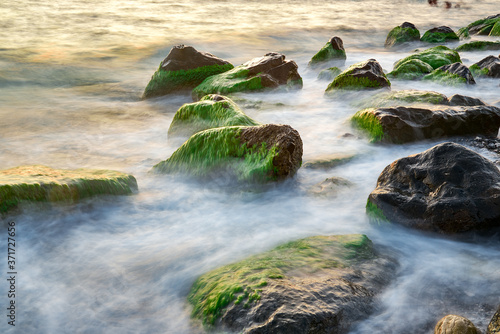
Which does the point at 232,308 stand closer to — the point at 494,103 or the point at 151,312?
the point at 151,312

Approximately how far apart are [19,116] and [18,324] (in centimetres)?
576

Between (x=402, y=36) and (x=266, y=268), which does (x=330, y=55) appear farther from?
(x=266, y=268)

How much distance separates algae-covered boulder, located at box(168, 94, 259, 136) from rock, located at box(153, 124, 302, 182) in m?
0.62

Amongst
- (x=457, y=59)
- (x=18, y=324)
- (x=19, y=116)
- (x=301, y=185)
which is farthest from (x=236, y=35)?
(x=18, y=324)

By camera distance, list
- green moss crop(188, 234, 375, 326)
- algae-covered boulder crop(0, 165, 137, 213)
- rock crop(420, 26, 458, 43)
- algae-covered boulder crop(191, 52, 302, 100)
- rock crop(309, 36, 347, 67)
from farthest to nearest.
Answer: rock crop(420, 26, 458, 43)
rock crop(309, 36, 347, 67)
algae-covered boulder crop(191, 52, 302, 100)
algae-covered boulder crop(0, 165, 137, 213)
green moss crop(188, 234, 375, 326)

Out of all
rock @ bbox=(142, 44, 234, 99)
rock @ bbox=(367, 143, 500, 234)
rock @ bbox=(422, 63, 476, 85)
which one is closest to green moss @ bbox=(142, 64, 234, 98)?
rock @ bbox=(142, 44, 234, 99)

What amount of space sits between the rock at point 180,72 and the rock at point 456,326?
7342 mm

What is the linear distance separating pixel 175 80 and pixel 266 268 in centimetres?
661

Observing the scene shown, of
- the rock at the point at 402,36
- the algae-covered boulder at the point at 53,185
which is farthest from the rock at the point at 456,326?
the rock at the point at 402,36

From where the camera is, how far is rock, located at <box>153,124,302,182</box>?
4500 millimetres

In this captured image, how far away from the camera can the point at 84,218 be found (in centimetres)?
402

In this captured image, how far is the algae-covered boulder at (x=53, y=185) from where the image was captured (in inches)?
148

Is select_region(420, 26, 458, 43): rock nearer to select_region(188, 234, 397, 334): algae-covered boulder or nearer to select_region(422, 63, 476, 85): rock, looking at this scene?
select_region(422, 63, 476, 85): rock

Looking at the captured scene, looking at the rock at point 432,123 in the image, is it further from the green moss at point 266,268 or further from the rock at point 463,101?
the green moss at point 266,268
